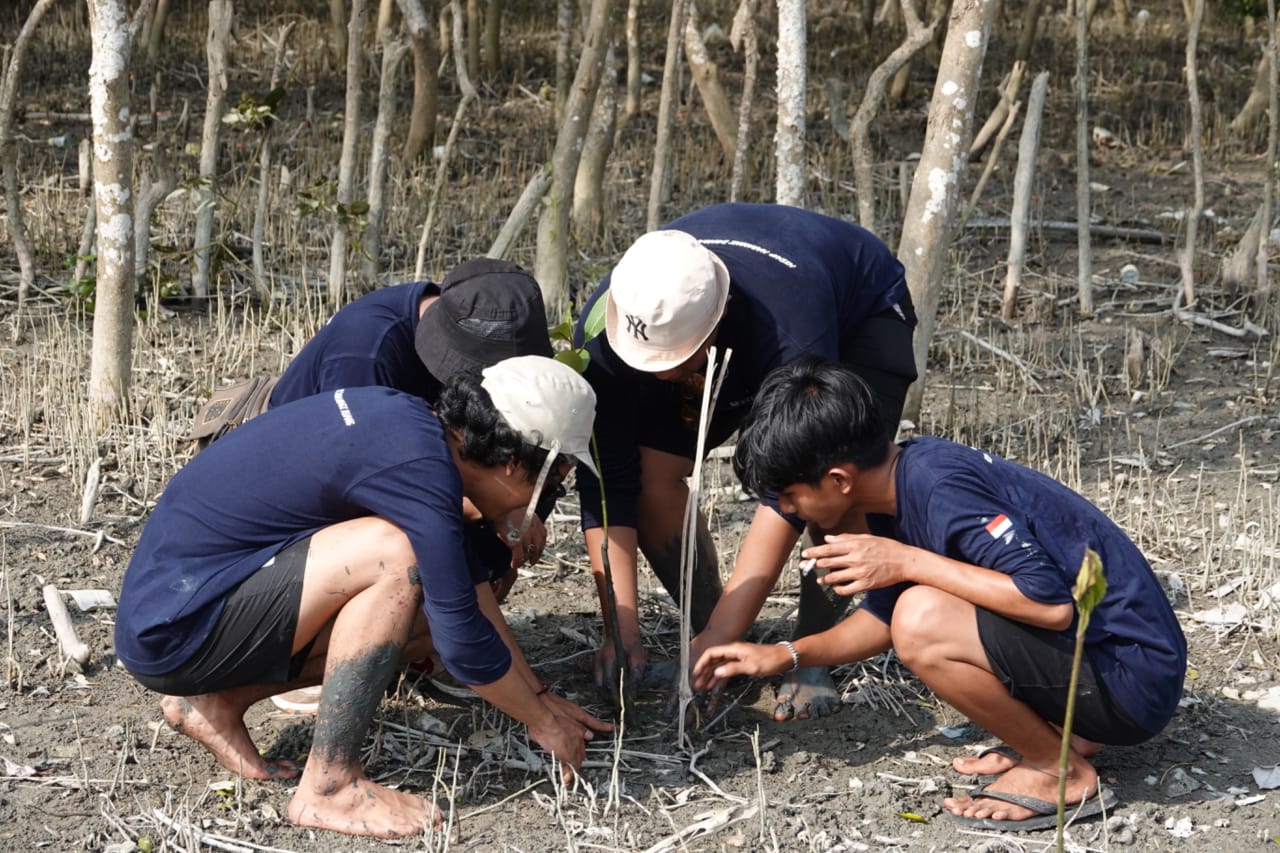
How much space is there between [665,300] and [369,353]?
79 cm

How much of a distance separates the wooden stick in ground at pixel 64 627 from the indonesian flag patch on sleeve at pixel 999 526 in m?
2.39

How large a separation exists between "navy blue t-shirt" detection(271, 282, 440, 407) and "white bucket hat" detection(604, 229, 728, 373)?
592 mm

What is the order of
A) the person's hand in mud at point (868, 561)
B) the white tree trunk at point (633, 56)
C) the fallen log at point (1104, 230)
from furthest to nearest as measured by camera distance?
1. the white tree trunk at point (633, 56)
2. the fallen log at point (1104, 230)
3. the person's hand in mud at point (868, 561)

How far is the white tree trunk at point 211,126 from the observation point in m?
6.73

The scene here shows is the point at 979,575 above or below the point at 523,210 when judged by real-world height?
below

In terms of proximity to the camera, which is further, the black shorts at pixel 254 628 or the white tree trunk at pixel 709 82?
the white tree trunk at pixel 709 82

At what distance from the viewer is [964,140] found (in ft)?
17.6

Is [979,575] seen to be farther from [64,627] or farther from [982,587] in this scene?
[64,627]

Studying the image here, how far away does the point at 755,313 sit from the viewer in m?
3.40

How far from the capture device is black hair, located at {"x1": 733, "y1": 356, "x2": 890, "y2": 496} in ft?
9.77

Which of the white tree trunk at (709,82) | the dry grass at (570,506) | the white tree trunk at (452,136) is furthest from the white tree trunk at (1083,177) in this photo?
the white tree trunk at (452,136)

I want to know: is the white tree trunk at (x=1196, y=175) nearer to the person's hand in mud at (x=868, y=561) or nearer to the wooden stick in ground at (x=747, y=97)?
the wooden stick in ground at (x=747, y=97)

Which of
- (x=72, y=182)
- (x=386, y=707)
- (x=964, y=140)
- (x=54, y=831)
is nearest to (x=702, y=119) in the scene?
(x=72, y=182)


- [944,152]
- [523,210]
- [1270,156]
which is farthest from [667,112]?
[1270,156]
